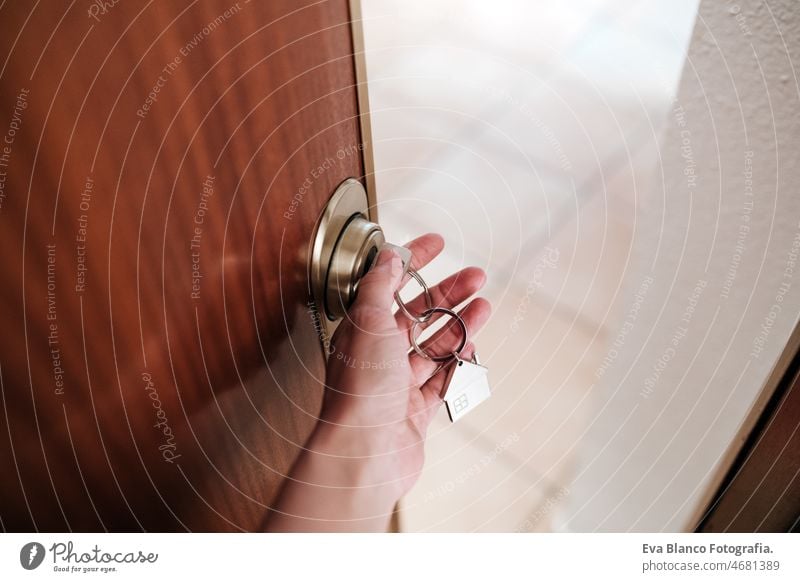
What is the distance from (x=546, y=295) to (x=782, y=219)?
423 millimetres

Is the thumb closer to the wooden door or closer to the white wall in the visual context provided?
the wooden door

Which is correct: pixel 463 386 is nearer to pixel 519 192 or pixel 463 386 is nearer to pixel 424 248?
pixel 424 248

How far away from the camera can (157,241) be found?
0.25 metres

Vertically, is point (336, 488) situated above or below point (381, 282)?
below

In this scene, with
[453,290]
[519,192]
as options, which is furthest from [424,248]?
[519,192]

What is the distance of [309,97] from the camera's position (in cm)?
32

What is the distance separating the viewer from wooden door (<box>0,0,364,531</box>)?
21 cm

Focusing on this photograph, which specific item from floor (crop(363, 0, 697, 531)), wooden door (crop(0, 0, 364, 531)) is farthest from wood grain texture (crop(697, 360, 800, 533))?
wooden door (crop(0, 0, 364, 531))

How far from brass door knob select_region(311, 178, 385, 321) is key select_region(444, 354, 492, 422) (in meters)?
0.10

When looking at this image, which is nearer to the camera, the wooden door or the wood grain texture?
the wooden door

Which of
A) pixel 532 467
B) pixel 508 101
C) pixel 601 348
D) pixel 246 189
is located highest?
pixel 508 101

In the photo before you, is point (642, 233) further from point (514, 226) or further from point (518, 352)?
point (514, 226)

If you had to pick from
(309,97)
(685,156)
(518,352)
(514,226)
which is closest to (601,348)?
(518,352)

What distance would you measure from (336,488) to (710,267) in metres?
0.28
